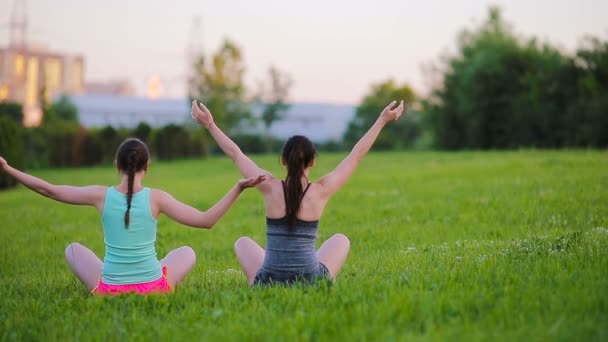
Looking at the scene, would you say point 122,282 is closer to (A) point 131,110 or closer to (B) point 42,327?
(B) point 42,327

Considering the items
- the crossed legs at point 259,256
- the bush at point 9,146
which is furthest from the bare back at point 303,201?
the bush at point 9,146

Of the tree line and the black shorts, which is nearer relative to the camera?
the black shorts

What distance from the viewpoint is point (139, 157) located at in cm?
534

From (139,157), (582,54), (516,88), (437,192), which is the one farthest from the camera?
(516,88)

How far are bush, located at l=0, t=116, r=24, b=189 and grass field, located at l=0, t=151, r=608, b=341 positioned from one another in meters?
16.5

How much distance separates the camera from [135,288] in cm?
557

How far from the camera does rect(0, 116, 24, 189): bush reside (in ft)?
91.7

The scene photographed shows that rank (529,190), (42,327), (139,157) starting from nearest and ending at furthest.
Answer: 1. (42,327)
2. (139,157)
3. (529,190)

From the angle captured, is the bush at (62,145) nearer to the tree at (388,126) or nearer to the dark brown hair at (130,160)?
the tree at (388,126)

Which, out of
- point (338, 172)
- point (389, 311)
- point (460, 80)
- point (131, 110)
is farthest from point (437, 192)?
point (131, 110)

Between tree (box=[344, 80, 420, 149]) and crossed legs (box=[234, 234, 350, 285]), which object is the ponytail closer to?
crossed legs (box=[234, 234, 350, 285])

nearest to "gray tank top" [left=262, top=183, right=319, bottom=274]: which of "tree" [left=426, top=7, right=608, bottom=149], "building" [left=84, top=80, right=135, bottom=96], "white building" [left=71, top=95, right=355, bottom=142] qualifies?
"tree" [left=426, top=7, right=608, bottom=149]

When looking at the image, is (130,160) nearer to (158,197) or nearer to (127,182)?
(127,182)

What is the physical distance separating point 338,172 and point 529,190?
31.2 ft
